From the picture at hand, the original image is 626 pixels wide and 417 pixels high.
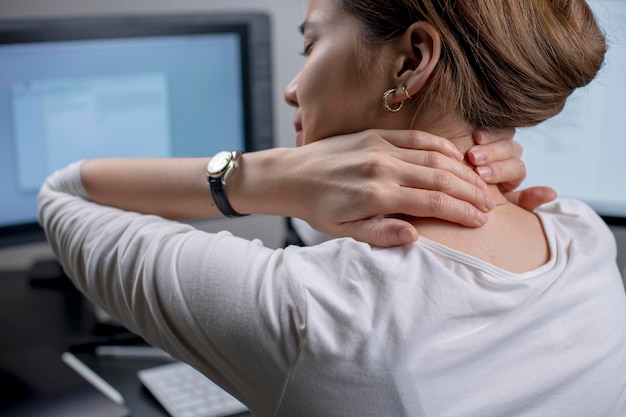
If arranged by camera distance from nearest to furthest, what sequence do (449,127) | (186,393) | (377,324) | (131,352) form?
(377,324) → (449,127) → (186,393) → (131,352)

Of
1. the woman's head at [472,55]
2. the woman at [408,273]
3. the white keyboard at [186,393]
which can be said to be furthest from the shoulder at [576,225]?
the white keyboard at [186,393]

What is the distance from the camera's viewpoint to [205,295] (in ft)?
2.02

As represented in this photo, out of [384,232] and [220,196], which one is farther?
[220,196]

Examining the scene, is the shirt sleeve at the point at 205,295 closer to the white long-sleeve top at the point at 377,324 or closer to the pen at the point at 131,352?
the white long-sleeve top at the point at 377,324

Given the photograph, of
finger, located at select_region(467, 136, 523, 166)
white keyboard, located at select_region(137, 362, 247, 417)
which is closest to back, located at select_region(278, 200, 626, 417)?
finger, located at select_region(467, 136, 523, 166)

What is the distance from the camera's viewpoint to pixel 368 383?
22.3 inches

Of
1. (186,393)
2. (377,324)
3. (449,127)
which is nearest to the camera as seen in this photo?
(377,324)

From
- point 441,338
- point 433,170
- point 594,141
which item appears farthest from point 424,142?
point 594,141

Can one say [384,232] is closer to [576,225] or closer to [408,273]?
[408,273]

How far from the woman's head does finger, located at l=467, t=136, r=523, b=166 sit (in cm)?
2

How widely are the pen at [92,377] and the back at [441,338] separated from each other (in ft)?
1.39

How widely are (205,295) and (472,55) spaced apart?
11.6 inches

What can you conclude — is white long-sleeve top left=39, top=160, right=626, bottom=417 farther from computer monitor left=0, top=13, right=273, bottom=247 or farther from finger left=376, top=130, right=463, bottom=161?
computer monitor left=0, top=13, right=273, bottom=247

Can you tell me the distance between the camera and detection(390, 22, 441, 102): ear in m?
0.63
